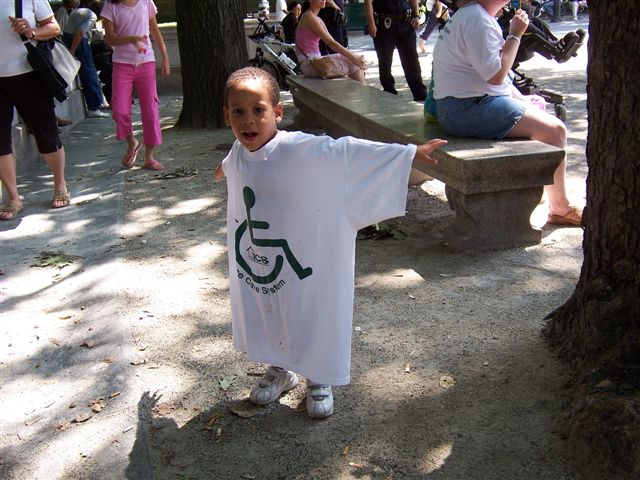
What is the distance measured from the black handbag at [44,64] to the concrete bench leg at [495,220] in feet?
10.2

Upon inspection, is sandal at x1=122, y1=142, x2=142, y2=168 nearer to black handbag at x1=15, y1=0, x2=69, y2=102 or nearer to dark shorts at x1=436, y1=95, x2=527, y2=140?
black handbag at x1=15, y1=0, x2=69, y2=102

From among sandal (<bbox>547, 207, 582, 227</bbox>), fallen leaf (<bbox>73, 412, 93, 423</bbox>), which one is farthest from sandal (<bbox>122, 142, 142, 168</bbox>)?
fallen leaf (<bbox>73, 412, 93, 423</bbox>)

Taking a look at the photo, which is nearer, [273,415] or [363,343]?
[273,415]

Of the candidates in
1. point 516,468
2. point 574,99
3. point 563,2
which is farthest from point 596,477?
point 563,2

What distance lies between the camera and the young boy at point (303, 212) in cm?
275

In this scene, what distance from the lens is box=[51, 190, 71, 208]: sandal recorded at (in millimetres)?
6238

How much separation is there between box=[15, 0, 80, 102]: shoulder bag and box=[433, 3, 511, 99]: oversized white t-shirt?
2.83 m

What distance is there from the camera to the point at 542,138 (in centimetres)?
495

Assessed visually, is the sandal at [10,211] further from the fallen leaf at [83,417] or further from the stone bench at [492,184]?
the fallen leaf at [83,417]

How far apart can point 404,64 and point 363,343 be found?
577 centimetres

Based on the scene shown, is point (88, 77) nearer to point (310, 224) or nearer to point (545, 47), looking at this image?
point (545, 47)

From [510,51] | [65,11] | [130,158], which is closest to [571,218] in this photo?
[510,51]

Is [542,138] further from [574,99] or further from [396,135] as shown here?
[574,99]

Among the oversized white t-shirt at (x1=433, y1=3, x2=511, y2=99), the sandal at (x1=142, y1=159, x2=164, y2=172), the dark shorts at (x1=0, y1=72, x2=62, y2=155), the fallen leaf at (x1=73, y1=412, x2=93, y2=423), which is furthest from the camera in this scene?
the sandal at (x1=142, y1=159, x2=164, y2=172)
